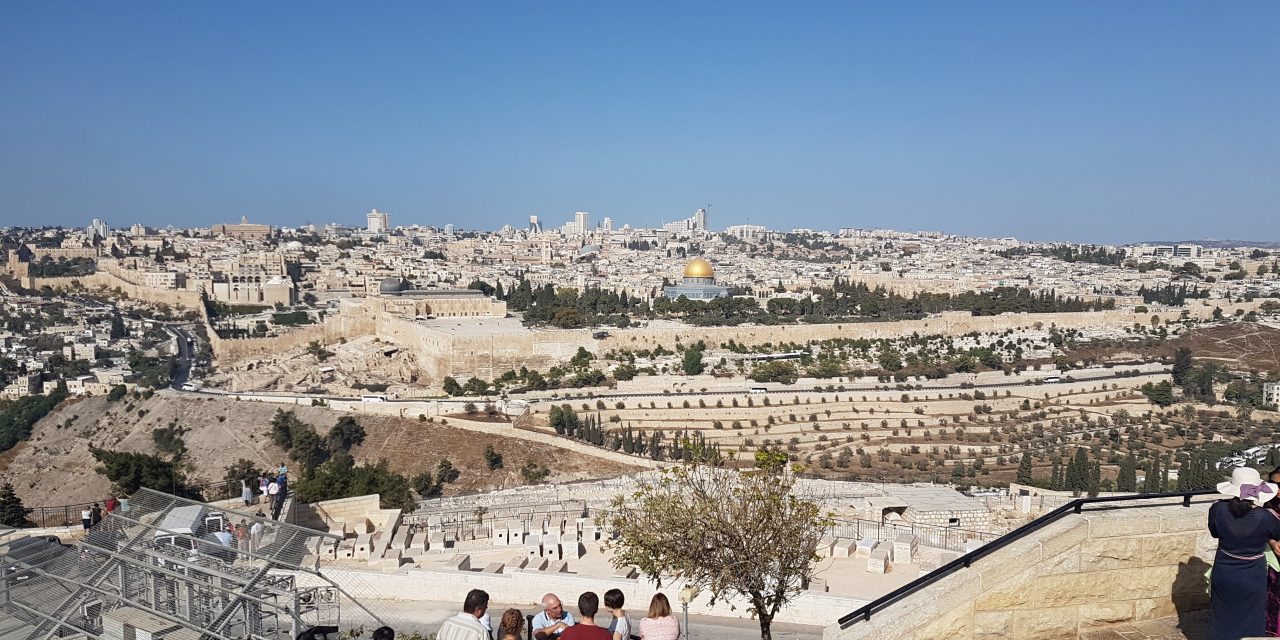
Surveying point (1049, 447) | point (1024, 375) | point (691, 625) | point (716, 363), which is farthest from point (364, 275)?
point (691, 625)

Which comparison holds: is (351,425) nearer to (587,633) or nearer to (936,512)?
(936,512)

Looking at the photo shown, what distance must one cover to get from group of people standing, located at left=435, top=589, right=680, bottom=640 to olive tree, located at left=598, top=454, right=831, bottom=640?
3.78ft

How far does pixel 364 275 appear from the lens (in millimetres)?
72562

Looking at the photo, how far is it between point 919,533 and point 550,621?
23.2ft

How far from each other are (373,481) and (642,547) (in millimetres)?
8208

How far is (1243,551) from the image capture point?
3.88 meters

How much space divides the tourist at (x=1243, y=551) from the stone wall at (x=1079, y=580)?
0.63 meters

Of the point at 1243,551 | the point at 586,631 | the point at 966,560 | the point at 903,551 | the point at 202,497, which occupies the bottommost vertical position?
the point at 202,497

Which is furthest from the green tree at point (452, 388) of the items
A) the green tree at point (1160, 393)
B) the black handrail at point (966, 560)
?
the black handrail at point (966, 560)

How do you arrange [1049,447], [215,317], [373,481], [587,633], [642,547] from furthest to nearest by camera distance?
[215,317], [1049,447], [373,481], [642,547], [587,633]

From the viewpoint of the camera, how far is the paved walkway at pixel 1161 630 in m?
4.46

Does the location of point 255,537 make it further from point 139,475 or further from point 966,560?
point 139,475

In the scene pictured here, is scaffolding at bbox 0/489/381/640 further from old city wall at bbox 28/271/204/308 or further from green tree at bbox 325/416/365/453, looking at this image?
old city wall at bbox 28/271/204/308

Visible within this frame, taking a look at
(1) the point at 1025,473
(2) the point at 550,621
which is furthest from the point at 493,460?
(2) the point at 550,621
